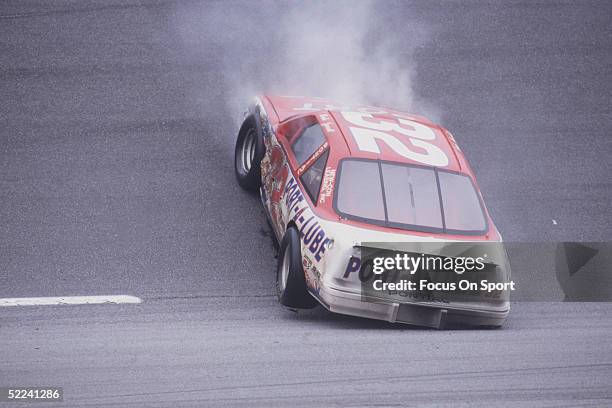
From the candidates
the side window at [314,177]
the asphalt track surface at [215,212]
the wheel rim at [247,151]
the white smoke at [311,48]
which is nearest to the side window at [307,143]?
the side window at [314,177]

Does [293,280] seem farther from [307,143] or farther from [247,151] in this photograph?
[247,151]

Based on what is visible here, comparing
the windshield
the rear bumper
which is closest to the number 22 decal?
the windshield

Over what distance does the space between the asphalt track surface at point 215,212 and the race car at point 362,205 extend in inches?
10.1

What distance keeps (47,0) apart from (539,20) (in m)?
7.01

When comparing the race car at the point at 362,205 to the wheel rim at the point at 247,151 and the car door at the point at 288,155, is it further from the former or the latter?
the wheel rim at the point at 247,151

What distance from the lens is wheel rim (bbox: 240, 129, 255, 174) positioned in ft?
31.1

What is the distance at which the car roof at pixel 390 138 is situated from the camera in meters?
7.76

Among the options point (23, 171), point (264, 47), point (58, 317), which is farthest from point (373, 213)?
point (264, 47)

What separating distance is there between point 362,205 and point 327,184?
0.38 meters

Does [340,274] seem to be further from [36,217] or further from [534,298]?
[36,217]

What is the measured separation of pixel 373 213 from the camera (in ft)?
24.0

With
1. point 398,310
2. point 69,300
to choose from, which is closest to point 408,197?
point 398,310

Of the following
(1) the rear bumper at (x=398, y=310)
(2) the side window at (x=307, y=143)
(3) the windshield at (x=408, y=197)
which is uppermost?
(2) the side window at (x=307, y=143)

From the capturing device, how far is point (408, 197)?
7.45 m
